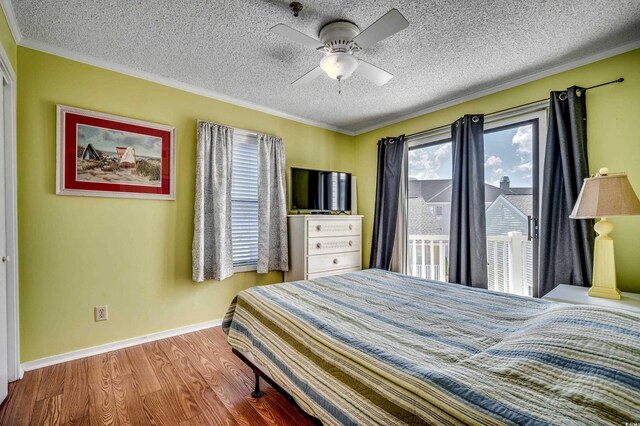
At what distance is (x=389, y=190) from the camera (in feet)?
12.3

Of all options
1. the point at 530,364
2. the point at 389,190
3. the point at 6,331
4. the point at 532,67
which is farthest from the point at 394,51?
the point at 6,331

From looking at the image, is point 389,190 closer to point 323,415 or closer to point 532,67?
point 532,67

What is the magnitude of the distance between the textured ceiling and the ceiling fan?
0.23 feet

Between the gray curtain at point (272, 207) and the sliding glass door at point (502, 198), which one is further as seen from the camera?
the gray curtain at point (272, 207)

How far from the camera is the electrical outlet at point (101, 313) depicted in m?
2.41

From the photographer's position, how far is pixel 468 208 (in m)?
2.90

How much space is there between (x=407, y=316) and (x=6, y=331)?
264 cm

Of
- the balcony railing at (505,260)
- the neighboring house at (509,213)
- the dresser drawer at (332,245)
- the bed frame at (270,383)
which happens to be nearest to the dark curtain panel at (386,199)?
the dresser drawer at (332,245)

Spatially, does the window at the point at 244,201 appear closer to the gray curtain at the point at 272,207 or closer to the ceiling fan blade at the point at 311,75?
the gray curtain at the point at 272,207

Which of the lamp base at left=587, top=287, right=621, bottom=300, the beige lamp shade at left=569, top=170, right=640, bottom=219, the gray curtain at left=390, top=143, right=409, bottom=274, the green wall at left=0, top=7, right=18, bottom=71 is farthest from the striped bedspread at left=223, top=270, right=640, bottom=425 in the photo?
the green wall at left=0, top=7, right=18, bottom=71

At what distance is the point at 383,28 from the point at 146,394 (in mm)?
2780

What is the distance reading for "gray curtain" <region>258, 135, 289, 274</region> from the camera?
10.9 feet

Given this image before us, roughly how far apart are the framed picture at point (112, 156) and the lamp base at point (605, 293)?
3.53 metres

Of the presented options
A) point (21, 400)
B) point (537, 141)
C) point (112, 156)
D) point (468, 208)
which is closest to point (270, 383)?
point (21, 400)
